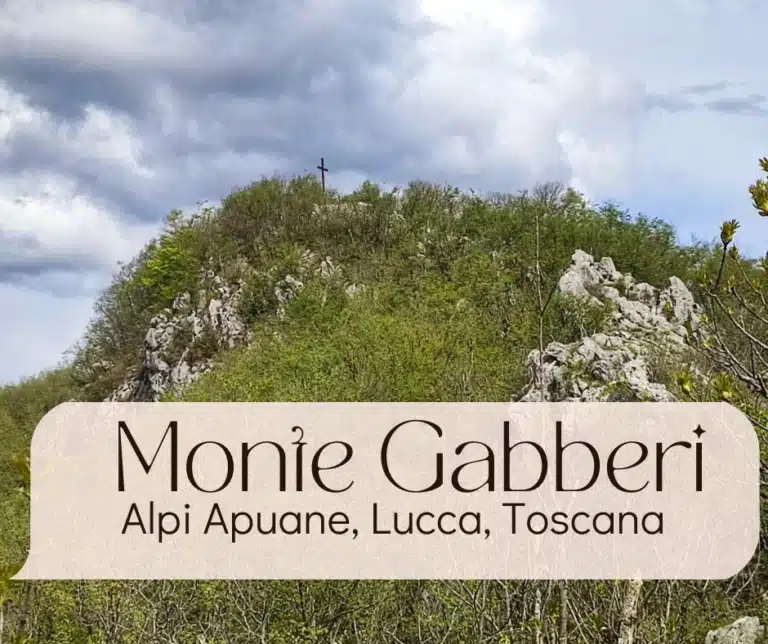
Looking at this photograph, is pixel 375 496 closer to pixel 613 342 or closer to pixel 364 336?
pixel 613 342

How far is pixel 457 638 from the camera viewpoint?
12227mm

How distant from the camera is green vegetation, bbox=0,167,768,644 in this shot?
42.2ft

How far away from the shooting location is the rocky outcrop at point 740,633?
8.28 m

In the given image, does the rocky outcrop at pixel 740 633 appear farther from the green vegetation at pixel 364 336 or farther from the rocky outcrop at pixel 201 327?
the rocky outcrop at pixel 201 327

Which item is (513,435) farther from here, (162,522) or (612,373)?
(162,522)

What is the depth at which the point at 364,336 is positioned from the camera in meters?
25.4

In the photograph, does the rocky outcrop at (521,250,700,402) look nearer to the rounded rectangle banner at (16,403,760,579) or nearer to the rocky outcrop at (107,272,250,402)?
the rounded rectangle banner at (16,403,760,579)

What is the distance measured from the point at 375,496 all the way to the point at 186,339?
21347mm

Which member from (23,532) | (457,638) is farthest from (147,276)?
(457,638)

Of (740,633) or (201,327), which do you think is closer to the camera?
(740,633)

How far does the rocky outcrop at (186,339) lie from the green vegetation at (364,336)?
0.54 meters

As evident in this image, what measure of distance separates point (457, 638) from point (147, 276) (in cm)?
2867

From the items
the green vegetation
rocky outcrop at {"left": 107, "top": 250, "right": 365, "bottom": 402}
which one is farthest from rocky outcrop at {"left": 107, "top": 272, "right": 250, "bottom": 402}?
the green vegetation

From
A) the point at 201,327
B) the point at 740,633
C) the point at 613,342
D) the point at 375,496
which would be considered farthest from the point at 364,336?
the point at 740,633
